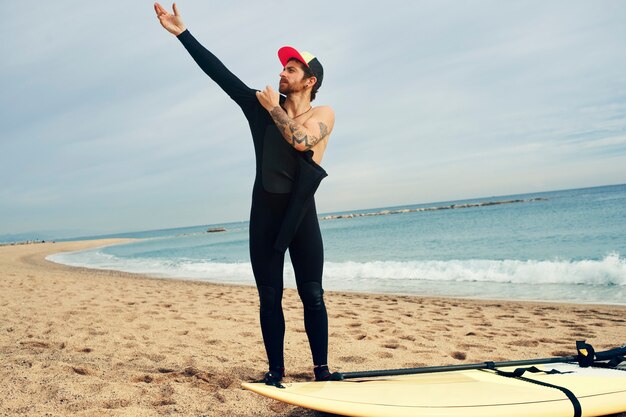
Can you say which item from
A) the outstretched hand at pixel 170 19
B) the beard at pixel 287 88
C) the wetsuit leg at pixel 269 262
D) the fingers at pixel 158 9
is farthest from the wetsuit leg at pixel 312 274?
the fingers at pixel 158 9

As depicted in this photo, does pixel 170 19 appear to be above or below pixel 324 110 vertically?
above

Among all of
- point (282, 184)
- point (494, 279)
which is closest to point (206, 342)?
point (282, 184)

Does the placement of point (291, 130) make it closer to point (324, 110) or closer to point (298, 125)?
point (298, 125)

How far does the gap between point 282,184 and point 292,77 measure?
1.93 ft

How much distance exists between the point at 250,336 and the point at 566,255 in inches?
453

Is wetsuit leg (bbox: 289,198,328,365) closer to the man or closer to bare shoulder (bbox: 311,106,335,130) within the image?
the man

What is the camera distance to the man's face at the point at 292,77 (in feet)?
8.00

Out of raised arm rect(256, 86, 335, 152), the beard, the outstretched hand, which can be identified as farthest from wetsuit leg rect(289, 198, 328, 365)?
the outstretched hand

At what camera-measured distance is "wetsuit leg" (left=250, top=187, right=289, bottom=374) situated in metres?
2.42

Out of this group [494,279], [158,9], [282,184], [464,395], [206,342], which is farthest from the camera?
[494,279]

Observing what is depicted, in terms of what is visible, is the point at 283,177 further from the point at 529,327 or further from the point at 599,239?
the point at 599,239

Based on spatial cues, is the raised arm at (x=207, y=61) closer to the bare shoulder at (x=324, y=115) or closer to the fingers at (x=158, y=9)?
the fingers at (x=158, y=9)

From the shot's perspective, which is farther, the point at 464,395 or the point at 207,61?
the point at 207,61

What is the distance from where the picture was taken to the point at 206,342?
163 inches
